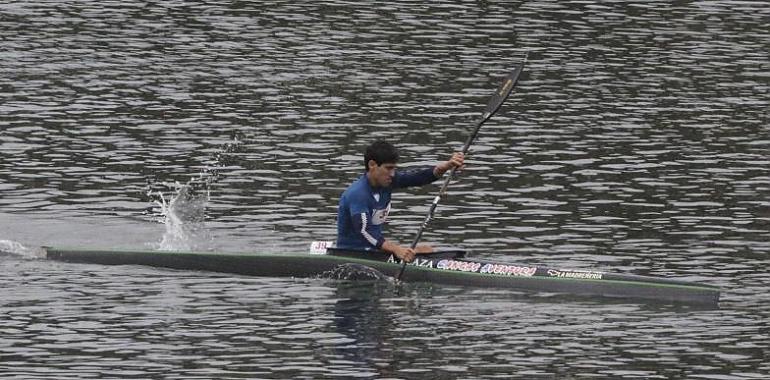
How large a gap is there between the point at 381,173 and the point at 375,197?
41 centimetres

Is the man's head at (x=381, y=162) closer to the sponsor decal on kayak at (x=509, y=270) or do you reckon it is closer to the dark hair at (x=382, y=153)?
the dark hair at (x=382, y=153)

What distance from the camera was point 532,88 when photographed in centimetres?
4503

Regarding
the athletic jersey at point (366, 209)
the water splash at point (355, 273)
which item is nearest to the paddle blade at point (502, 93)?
the athletic jersey at point (366, 209)

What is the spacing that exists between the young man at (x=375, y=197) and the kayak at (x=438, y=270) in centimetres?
24

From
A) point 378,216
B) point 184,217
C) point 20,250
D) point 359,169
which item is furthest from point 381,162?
point 359,169

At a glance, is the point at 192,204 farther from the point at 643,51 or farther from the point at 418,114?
the point at 643,51

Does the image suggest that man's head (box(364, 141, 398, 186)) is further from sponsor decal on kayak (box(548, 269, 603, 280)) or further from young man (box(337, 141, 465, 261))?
sponsor decal on kayak (box(548, 269, 603, 280))

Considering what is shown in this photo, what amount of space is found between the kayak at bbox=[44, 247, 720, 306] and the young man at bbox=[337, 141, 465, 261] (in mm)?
235

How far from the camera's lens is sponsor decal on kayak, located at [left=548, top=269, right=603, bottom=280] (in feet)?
88.8

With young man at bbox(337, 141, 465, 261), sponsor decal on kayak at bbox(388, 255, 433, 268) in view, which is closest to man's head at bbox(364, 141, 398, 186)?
young man at bbox(337, 141, 465, 261)

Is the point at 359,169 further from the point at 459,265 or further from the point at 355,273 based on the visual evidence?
the point at 459,265

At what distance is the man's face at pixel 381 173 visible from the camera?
2828cm

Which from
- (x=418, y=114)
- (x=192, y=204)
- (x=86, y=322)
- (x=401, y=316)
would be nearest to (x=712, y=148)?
(x=418, y=114)

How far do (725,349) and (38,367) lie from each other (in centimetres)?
785
